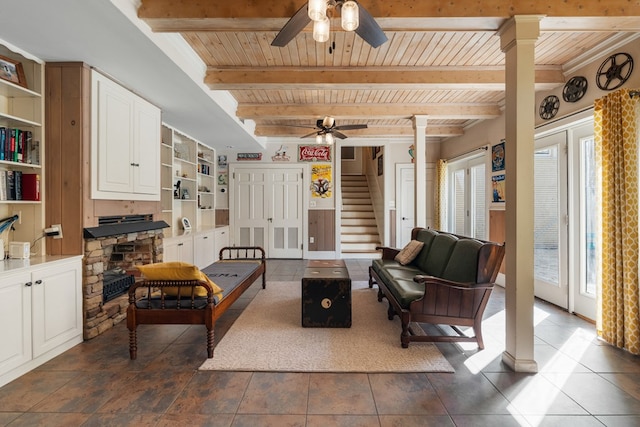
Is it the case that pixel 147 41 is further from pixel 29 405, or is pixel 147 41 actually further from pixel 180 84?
pixel 29 405

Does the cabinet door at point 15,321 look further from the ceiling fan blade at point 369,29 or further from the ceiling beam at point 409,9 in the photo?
the ceiling fan blade at point 369,29

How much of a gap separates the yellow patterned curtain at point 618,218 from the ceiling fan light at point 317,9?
268 cm

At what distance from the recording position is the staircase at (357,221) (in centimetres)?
738

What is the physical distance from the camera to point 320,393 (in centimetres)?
208

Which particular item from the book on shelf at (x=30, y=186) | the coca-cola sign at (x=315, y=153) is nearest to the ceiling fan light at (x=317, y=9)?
the book on shelf at (x=30, y=186)

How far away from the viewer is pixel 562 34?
2900 mm

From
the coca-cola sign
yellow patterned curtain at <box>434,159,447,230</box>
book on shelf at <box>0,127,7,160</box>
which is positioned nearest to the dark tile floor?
book on shelf at <box>0,127,7,160</box>

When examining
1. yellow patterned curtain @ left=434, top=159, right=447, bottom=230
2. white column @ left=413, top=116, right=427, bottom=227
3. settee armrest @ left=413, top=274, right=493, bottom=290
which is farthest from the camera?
yellow patterned curtain @ left=434, top=159, right=447, bottom=230

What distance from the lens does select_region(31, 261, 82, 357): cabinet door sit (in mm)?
2398

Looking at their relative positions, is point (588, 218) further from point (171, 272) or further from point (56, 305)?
point (56, 305)

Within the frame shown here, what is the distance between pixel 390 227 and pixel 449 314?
14.6 feet

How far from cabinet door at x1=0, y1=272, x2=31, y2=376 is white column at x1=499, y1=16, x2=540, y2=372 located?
3.64 m

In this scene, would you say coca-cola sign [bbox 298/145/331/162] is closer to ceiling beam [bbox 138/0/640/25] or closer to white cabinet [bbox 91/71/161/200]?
white cabinet [bbox 91/71/161/200]

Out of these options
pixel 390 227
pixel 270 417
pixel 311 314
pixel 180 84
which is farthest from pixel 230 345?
pixel 390 227
